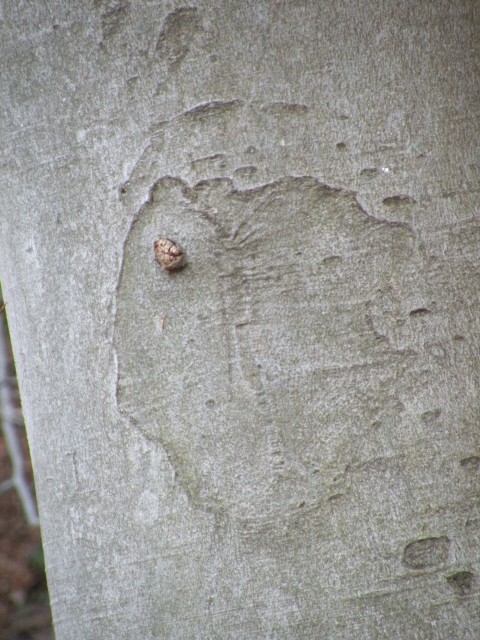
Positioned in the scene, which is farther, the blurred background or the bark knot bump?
the blurred background

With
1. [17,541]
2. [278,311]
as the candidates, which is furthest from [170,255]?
[17,541]

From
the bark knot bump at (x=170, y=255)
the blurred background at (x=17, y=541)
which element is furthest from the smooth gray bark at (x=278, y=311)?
the blurred background at (x=17, y=541)

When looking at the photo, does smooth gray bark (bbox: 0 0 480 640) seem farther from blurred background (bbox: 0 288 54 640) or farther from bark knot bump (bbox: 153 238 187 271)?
blurred background (bbox: 0 288 54 640)

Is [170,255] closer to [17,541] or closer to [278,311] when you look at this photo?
[278,311]

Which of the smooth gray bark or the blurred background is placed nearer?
the smooth gray bark

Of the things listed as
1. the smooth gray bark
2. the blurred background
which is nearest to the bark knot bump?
the smooth gray bark

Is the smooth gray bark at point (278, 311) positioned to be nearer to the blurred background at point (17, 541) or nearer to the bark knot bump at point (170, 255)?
the bark knot bump at point (170, 255)

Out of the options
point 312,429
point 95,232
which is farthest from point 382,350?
point 95,232
